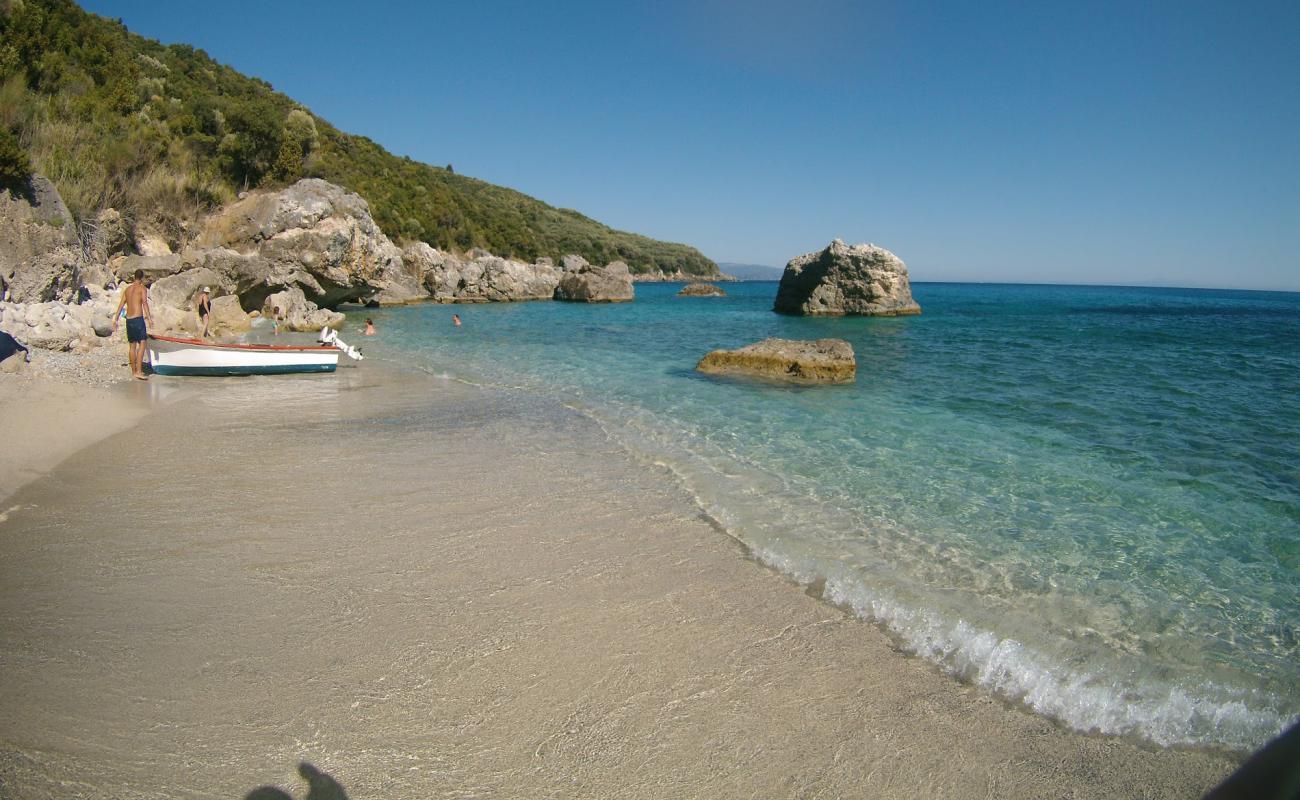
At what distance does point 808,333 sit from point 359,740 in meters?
29.4

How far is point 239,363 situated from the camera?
48.2ft

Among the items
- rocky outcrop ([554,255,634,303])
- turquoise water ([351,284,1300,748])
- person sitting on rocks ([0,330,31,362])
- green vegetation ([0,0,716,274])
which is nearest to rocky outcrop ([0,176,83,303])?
green vegetation ([0,0,716,274])

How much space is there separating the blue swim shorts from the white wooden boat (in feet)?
0.78

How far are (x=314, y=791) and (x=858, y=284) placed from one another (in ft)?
142

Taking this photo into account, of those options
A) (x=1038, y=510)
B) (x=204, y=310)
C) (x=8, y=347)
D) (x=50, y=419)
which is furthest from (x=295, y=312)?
(x=1038, y=510)

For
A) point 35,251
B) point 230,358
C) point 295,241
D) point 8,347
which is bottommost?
point 230,358

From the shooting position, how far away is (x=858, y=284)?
42719 millimetres

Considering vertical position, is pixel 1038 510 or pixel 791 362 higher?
pixel 791 362

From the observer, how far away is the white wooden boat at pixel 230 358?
14016 millimetres

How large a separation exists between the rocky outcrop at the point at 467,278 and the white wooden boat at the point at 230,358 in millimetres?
35125

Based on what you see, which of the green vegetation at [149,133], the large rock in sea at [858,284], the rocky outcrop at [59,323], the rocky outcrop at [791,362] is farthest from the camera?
the large rock in sea at [858,284]

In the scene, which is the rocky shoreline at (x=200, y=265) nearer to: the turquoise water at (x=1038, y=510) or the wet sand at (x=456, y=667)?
the turquoise water at (x=1038, y=510)

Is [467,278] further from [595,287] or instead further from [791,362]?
[791,362]

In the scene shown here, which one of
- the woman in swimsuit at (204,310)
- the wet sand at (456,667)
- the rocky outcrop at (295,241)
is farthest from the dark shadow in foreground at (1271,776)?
the rocky outcrop at (295,241)
